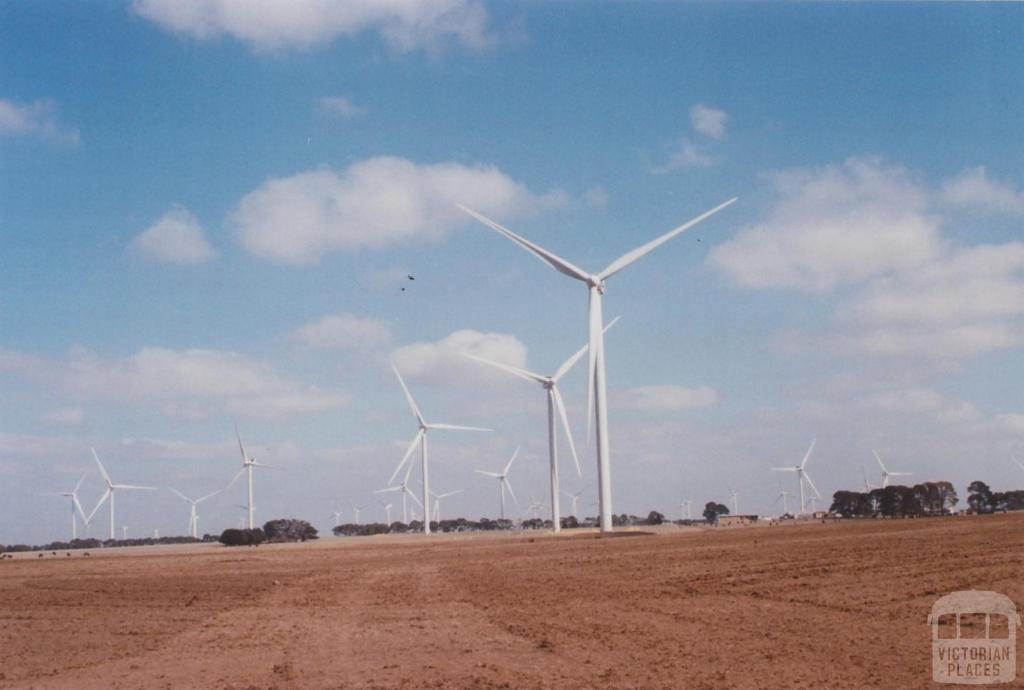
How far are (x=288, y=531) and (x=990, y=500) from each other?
419ft

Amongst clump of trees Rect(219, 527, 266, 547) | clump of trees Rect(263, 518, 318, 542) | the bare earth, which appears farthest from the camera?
clump of trees Rect(263, 518, 318, 542)

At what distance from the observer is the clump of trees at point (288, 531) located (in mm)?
167750

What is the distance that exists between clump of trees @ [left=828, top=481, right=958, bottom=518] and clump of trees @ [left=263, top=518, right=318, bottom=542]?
100774mm

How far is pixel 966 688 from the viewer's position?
15406mm

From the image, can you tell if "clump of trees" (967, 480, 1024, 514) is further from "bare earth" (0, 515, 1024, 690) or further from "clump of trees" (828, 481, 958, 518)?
"bare earth" (0, 515, 1024, 690)

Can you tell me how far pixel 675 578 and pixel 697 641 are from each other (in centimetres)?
1702

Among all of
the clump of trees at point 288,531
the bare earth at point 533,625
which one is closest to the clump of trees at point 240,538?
the clump of trees at point 288,531

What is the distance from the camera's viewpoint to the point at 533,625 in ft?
85.5

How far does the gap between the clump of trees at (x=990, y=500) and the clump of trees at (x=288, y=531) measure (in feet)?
402

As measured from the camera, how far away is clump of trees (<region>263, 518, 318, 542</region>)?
16775cm

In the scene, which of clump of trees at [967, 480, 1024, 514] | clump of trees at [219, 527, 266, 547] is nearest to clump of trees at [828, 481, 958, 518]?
clump of trees at [967, 480, 1024, 514]

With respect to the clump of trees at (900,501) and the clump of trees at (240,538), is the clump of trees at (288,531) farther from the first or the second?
the clump of trees at (900,501)

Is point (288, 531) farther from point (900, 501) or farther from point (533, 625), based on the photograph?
point (533, 625)

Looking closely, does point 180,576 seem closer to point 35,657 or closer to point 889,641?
point 35,657
